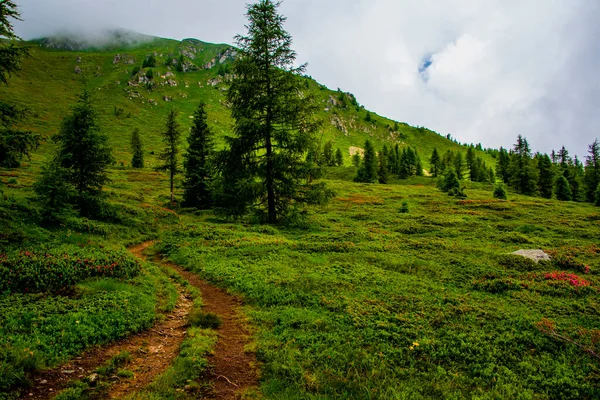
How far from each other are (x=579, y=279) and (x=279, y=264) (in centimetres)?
1383

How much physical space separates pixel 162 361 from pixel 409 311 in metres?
7.86

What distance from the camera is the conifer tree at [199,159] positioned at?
122 ft

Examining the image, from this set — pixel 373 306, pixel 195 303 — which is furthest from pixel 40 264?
pixel 373 306

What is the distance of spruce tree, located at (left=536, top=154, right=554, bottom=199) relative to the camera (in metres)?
77.3

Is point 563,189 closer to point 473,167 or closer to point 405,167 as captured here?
point 473,167

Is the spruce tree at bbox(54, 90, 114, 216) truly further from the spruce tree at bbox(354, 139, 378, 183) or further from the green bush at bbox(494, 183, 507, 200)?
the spruce tree at bbox(354, 139, 378, 183)

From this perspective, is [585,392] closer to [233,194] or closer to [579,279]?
[579,279]

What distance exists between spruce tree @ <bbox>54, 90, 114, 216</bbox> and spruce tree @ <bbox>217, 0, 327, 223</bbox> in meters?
9.14

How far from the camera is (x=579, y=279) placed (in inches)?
514

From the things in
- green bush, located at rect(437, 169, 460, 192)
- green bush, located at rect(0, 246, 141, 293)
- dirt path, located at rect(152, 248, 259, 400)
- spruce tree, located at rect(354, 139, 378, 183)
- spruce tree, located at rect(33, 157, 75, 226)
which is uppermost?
spruce tree, located at rect(354, 139, 378, 183)

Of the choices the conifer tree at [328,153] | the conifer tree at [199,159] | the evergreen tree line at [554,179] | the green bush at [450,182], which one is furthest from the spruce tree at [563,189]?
the conifer tree at [199,159]

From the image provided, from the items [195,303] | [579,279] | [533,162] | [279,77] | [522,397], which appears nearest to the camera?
[522,397]

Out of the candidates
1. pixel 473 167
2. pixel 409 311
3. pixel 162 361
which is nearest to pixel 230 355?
pixel 162 361

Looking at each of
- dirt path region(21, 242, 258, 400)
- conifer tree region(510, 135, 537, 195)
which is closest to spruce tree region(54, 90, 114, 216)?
dirt path region(21, 242, 258, 400)
